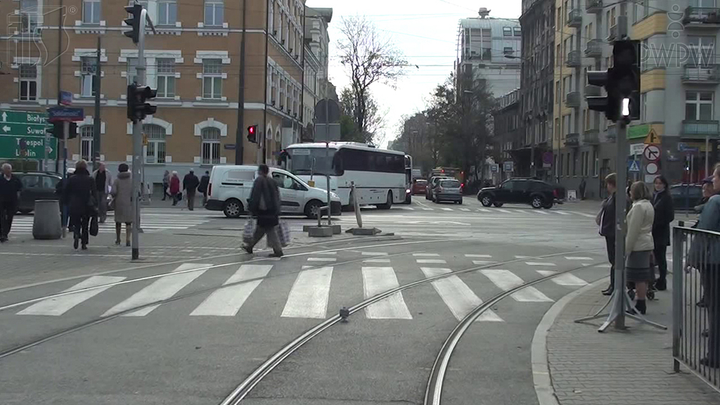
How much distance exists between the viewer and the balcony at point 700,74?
46.7m

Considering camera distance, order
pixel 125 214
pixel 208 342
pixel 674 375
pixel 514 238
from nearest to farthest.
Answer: pixel 674 375 → pixel 208 342 → pixel 125 214 → pixel 514 238

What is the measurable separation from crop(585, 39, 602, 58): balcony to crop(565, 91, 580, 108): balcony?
5.69 metres

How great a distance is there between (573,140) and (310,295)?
55.6 meters

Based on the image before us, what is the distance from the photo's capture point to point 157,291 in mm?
11867

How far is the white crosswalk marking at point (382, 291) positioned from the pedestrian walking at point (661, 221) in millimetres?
4026

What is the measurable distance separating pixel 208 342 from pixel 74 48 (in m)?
42.5

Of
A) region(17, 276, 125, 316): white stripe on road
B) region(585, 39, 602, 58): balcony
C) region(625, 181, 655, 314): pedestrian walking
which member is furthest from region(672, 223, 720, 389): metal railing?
region(585, 39, 602, 58): balcony

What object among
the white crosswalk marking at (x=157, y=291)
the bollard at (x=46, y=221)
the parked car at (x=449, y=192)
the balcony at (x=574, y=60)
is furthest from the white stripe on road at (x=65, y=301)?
the balcony at (x=574, y=60)

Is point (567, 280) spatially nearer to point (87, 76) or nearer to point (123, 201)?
point (123, 201)

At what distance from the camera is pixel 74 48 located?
47.1 metres

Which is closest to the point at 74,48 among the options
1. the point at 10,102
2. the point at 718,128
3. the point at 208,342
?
the point at 10,102

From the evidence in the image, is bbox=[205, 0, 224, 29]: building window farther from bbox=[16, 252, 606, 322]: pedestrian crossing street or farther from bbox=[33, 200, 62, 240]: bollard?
bbox=[16, 252, 606, 322]: pedestrian crossing street

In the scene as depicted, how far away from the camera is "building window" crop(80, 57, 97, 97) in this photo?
47.0 metres

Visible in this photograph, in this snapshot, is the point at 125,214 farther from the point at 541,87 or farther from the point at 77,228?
the point at 541,87
